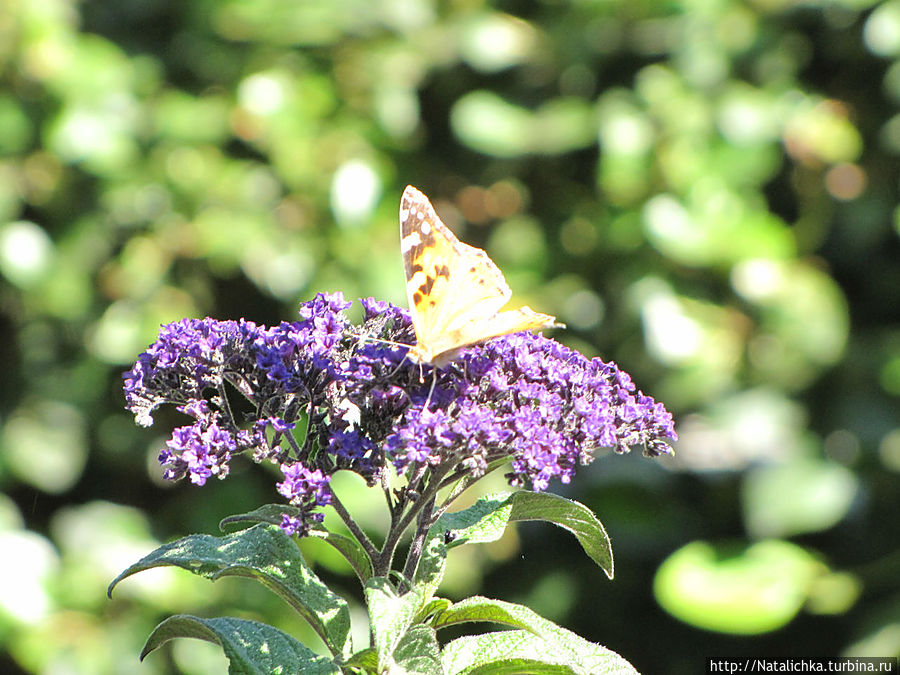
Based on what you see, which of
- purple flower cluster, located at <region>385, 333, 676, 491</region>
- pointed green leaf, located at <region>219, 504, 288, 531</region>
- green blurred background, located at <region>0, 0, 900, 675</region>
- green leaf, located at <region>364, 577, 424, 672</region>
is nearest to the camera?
green leaf, located at <region>364, 577, 424, 672</region>

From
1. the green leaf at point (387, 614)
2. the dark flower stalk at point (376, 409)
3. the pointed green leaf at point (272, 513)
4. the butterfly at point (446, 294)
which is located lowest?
the green leaf at point (387, 614)

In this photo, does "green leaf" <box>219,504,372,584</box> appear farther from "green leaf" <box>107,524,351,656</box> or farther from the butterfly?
the butterfly

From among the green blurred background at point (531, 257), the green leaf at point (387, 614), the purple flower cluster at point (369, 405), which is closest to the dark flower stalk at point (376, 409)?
the purple flower cluster at point (369, 405)

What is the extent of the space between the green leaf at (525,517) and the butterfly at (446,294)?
9.9 inches

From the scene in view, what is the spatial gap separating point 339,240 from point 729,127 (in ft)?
4.60

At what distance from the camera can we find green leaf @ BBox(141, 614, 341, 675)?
4.49 ft

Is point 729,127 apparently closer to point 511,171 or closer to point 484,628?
point 511,171

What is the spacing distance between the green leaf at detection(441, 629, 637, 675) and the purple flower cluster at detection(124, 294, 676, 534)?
242 mm

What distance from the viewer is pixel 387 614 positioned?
1232 mm

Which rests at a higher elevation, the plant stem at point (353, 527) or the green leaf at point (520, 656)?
the plant stem at point (353, 527)

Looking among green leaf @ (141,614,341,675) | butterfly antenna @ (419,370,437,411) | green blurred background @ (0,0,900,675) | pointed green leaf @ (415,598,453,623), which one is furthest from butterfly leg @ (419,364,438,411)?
green blurred background @ (0,0,900,675)

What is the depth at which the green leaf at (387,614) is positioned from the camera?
1.21m

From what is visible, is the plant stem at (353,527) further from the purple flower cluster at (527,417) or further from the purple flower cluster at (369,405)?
the purple flower cluster at (527,417)

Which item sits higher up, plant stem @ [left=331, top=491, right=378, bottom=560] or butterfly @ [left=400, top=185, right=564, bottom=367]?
butterfly @ [left=400, top=185, right=564, bottom=367]
